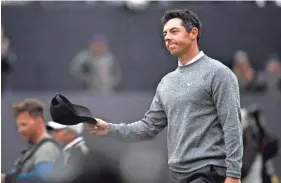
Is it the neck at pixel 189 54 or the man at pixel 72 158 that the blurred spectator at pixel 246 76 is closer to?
the man at pixel 72 158

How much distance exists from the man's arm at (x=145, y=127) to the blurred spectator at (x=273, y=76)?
21.0 feet

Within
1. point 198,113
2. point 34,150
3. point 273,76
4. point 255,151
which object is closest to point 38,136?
point 34,150

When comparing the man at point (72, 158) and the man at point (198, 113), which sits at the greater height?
the man at point (198, 113)

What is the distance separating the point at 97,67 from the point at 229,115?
7.06 m

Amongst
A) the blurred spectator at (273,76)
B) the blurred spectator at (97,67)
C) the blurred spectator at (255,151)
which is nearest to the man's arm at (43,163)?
the blurred spectator at (255,151)

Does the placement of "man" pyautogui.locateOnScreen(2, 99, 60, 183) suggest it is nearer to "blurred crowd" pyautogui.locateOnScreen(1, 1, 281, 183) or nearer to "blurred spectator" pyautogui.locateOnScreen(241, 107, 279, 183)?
"blurred crowd" pyautogui.locateOnScreen(1, 1, 281, 183)

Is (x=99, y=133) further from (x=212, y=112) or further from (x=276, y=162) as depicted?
(x=276, y=162)

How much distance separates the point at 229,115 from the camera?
4707 millimetres

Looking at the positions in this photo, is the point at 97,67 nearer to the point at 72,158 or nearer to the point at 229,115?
the point at 72,158

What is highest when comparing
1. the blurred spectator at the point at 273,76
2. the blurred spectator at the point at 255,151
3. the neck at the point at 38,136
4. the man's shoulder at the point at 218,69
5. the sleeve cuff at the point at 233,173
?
the man's shoulder at the point at 218,69

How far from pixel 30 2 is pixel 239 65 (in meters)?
2.94

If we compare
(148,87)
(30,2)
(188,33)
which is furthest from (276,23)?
(188,33)

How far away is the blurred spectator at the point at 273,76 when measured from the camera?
11453 mm

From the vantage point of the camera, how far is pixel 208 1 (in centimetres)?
1151
